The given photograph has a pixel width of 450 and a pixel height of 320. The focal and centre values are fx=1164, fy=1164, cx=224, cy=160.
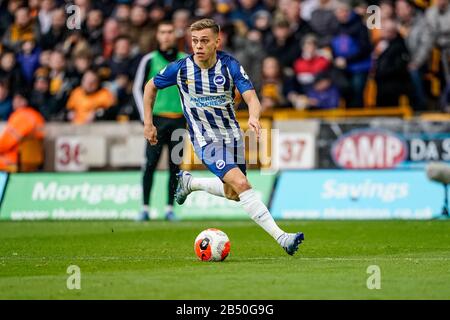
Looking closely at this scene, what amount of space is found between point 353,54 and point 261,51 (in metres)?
1.94

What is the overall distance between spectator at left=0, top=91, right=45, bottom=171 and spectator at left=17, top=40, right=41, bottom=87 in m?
2.67

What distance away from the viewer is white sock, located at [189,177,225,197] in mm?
13094

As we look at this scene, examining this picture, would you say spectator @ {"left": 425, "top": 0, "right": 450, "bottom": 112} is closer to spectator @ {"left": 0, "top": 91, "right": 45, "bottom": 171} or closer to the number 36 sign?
the number 36 sign

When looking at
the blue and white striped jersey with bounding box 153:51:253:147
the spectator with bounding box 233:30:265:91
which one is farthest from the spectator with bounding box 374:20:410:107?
the blue and white striped jersey with bounding box 153:51:253:147

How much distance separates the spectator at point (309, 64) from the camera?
72.6ft

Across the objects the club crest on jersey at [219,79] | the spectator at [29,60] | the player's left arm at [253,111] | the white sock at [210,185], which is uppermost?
the club crest on jersey at [219,79]

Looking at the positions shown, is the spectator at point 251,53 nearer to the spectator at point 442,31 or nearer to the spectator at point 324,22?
the spectator at point 324,22

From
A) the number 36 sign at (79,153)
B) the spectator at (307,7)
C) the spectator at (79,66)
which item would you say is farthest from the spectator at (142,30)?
the spectator at (307,7)

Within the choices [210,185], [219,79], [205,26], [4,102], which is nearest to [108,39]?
[4,102]

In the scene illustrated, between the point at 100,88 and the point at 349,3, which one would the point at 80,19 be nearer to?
the point at 100,88

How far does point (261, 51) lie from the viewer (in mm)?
22844

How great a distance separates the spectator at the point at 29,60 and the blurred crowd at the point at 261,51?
0.9 inches
